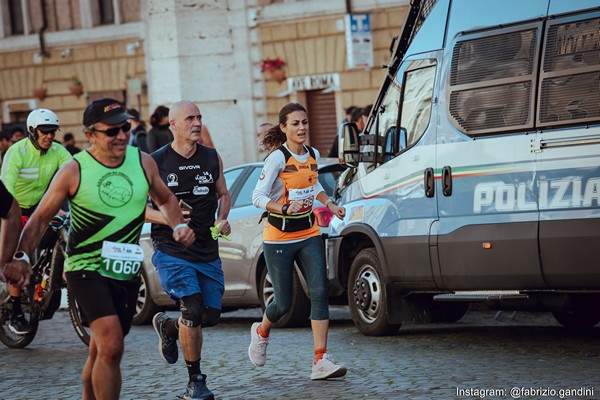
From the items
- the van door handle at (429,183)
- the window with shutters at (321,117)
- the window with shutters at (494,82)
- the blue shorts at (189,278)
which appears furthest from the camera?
the window with shutters at (321,117)

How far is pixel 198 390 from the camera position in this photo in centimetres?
930

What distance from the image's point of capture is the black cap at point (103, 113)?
8016mm

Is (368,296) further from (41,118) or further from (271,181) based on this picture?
(41,118)

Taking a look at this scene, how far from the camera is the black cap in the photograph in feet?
26.3

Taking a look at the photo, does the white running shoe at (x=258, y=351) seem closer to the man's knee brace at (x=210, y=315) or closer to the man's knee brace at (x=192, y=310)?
the man's knee brace at (x=210, y=315)

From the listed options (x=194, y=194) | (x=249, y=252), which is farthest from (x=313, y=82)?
(x=194, y=194)

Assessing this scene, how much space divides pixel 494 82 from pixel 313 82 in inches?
788

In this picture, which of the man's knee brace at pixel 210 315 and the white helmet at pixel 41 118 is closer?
the man's knee brace at pixel 210 315

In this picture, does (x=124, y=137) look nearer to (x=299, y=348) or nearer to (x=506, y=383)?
(x=506, y=383)

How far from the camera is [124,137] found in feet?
26.3

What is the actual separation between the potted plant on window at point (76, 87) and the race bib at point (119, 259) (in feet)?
93.1

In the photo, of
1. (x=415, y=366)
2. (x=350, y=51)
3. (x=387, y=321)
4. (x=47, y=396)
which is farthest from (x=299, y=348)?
(x=350, y=51)

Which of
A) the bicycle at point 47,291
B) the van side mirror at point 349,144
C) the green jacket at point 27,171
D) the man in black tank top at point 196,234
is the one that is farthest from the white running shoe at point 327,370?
the green jacket at point 27,171

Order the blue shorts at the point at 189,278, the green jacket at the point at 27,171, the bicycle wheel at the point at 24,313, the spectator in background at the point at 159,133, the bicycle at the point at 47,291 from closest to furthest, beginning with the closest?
1. the blue shorts at the point at 189,278
2. the bicycle at the point at 47,291
3. the green jacket at the point at 27,171
4. the bicycle wheel at the point at 24,313
5. the spectator in background at the point at 159,133
